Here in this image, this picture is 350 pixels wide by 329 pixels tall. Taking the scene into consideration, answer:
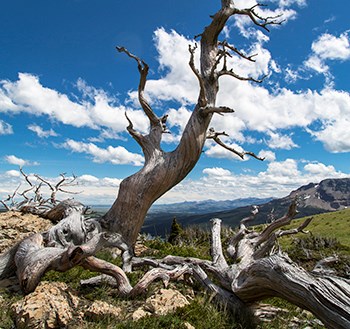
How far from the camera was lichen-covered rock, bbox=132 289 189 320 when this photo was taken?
5.53m

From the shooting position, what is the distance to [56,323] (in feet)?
16.5

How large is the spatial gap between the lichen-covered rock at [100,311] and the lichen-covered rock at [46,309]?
0.23 meters

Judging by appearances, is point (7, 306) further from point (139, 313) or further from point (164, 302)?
point (164, 302)

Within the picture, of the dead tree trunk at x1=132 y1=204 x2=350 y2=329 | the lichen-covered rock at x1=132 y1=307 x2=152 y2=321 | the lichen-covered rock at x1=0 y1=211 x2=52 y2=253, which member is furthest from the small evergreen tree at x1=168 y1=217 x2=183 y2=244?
the lichen-covered rock at x1=132 y1=307 x2=152 y2=321

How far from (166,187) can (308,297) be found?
617 cm

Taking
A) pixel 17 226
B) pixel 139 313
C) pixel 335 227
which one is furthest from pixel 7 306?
pixel 335 227

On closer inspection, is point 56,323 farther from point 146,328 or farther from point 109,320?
point 146,328

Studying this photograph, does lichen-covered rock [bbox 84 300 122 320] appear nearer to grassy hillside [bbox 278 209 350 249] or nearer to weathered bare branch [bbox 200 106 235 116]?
weathered bare branch [bbox 200 106 235 116]

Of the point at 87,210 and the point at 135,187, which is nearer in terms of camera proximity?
the point at 135,187

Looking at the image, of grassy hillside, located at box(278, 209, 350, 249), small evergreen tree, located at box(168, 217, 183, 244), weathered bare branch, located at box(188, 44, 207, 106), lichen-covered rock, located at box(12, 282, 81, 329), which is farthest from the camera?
grassy hillside, located at box(278, 209, 350, 249)

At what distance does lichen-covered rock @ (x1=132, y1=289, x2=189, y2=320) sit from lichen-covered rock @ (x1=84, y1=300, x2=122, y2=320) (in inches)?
14.3

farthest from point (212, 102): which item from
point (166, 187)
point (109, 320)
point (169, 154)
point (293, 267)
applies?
point (109, 320)

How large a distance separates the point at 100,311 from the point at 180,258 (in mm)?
3701

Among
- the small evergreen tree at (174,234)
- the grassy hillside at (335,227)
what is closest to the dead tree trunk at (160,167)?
the small evergreen tree at (174,234)
